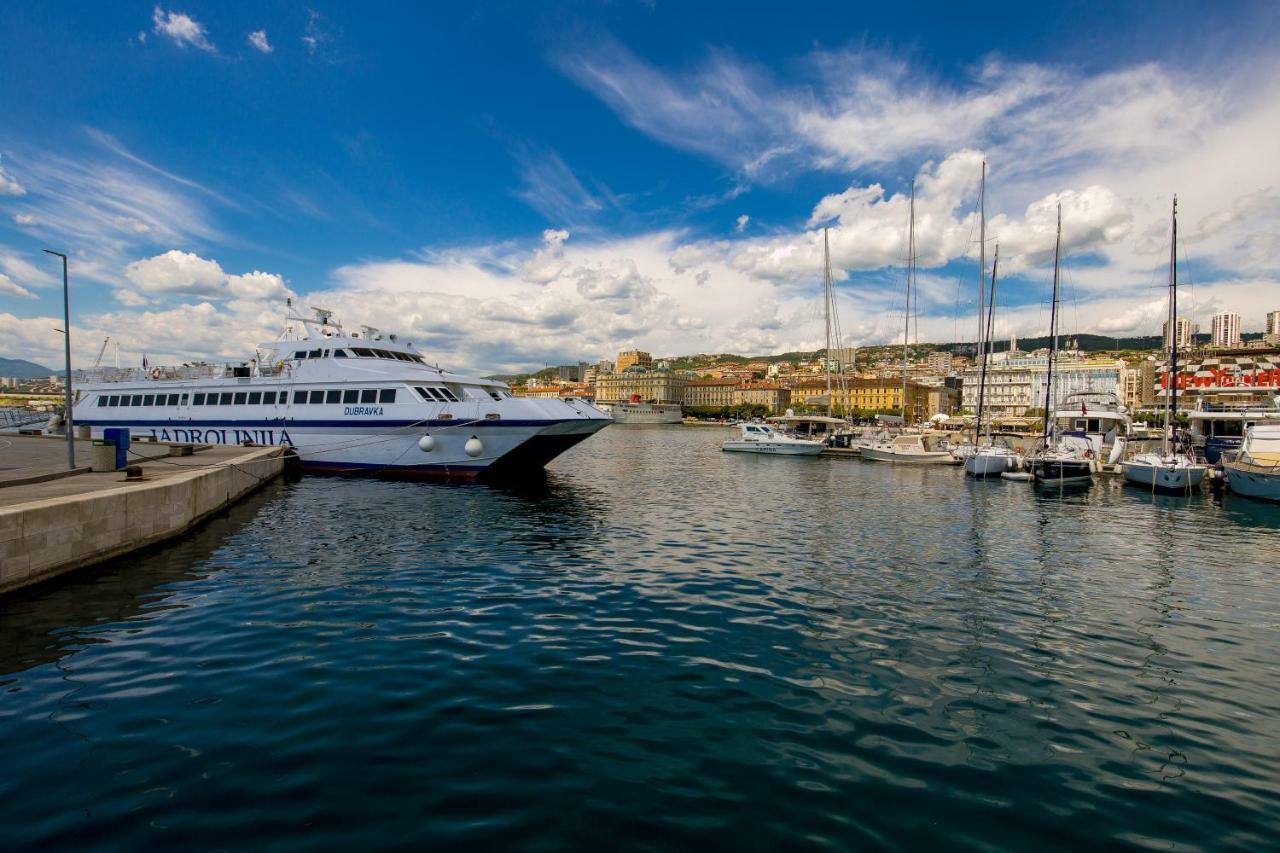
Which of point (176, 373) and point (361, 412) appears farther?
point (176, 373)

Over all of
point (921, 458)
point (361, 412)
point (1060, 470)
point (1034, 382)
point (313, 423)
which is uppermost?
point (1034, 382)

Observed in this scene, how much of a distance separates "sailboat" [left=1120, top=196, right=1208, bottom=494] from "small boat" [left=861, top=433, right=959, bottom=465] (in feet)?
45.7

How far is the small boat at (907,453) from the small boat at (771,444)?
504 centimetres

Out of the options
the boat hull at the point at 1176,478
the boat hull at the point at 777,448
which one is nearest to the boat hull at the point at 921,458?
the boat hull at the point at 777,448

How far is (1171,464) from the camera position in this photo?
3450 centimetres

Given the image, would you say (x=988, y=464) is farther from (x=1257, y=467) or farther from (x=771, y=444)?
(x=771, y=444)

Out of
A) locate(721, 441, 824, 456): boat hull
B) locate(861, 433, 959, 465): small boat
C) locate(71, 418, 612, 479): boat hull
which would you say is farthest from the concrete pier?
locate(861, 433, 959, 465): small boat

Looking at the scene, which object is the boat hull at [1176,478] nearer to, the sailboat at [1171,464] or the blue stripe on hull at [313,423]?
the sailboat at [1171,464]

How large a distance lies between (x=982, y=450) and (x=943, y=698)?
4144 cm

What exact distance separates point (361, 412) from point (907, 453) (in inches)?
1701

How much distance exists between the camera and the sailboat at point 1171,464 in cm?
3362

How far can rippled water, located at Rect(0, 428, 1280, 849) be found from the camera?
16.9 feet

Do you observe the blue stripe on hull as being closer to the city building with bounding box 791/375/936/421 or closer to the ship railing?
the ship railing

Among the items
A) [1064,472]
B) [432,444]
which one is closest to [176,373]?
[432,444]
